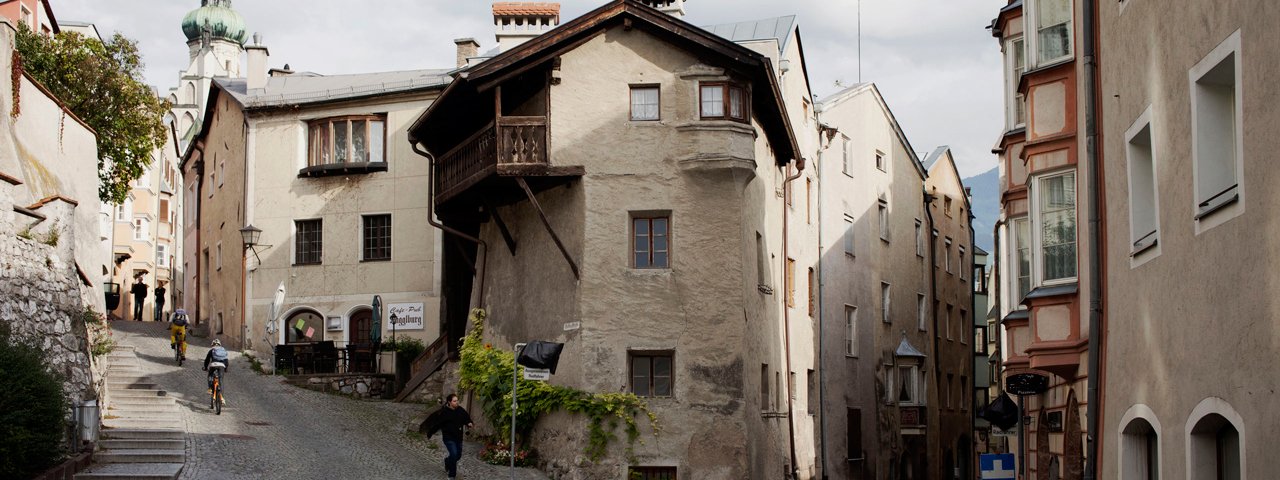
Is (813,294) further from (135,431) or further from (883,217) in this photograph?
(135,431)

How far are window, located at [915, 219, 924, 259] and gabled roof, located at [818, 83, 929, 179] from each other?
197cm

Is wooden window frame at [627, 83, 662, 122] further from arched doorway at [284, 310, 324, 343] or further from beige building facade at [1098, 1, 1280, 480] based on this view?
arched doorway at [284, 310, 324, 343]

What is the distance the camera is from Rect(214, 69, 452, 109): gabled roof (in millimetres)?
40438

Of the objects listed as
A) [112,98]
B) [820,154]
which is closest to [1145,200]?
[820,154]

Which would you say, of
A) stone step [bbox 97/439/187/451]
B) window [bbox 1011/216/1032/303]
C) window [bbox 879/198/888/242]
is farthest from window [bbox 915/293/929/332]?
stone step [bbox 97/439/187/451]

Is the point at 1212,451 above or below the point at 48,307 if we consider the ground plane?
below

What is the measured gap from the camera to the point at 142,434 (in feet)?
83.3

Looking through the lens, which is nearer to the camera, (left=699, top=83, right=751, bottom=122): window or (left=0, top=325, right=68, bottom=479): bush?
(left=0, top=325, right=68, bottom=479): bush

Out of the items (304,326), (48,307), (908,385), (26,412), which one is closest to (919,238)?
(908,385)

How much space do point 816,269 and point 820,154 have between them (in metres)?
3.69

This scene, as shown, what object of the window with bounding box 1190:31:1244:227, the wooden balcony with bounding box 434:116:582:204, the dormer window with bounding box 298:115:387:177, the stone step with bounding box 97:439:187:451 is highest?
the dormer window with bounding box 298:115:387:177

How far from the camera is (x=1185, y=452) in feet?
42.4

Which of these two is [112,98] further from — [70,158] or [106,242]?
[106,242]

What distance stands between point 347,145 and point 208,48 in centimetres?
11744
